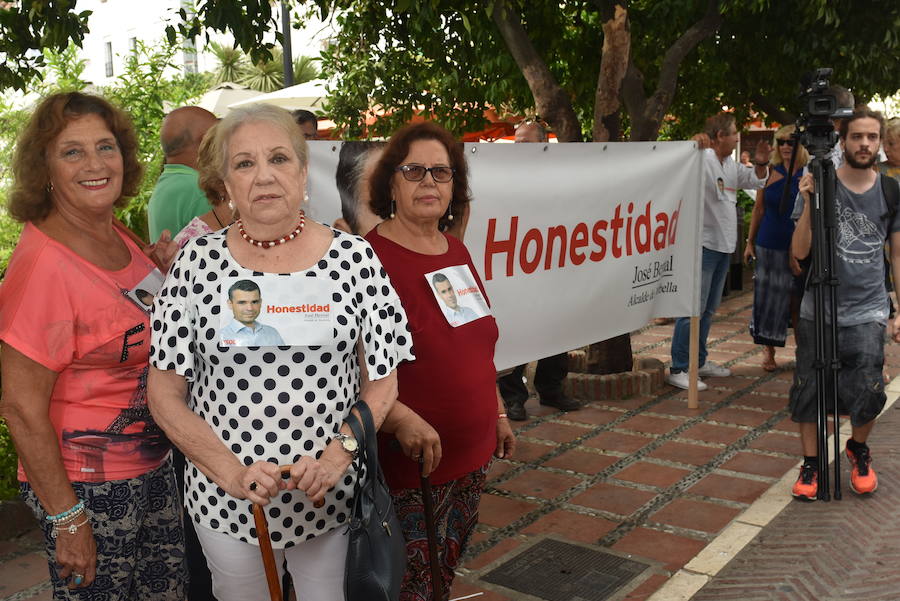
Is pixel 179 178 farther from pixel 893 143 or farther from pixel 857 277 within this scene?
pixel 893 143

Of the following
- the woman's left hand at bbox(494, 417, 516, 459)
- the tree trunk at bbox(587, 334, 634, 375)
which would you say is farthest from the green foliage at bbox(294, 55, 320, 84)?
the woman's left hand at bbox(494, 417, 516, 459)

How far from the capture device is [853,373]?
15.8 ft

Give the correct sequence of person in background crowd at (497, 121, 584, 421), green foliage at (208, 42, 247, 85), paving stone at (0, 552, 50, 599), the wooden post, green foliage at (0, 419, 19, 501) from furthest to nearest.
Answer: green foliage at (208, 42, 247, 85)
the wooden post
person in background crowd at (497, 121, 584, 421)
green foliage at (0, 419, 19, 501)
paving stone at (0, 552, 50, 599)

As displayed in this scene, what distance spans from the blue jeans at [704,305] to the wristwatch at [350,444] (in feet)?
17.6

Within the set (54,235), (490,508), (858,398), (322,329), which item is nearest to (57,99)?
(54,235)

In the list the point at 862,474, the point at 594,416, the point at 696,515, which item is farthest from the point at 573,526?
the point at 594,416

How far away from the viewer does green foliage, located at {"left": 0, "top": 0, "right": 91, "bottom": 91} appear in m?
4.74

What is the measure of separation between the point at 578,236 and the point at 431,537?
3.17 meters


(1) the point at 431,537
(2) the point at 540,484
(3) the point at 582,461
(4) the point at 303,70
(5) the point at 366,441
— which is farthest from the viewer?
(4) the point at 303,70

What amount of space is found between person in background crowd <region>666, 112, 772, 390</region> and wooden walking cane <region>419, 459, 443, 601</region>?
474 cm

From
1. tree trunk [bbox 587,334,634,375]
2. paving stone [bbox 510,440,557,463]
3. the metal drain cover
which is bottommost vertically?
the metal drain cover

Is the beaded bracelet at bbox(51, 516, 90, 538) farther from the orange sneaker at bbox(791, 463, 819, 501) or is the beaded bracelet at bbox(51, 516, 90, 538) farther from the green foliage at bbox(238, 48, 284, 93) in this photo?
the green foliage at bbox(238, 48, 284, 93)

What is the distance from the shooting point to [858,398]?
4.82m

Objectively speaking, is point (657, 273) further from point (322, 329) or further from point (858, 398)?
point (322, 329)
